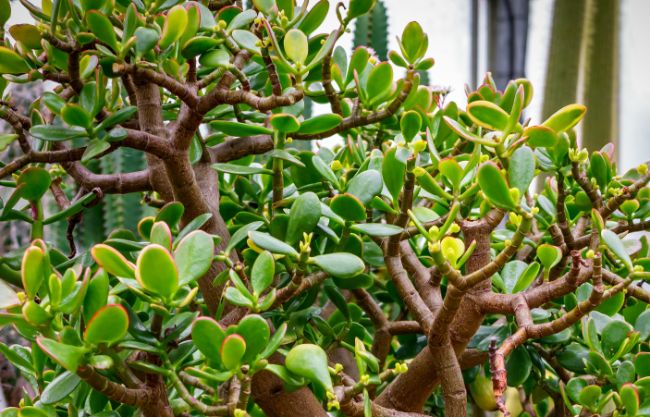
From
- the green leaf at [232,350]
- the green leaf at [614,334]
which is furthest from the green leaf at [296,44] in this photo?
the green leaf at [614,334]

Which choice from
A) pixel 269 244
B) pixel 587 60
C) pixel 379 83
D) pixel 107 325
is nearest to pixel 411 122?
pixel 379 83

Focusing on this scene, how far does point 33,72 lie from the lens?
0.50 metres

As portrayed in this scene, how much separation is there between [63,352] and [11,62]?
0.25 m

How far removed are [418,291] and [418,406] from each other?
101 mm

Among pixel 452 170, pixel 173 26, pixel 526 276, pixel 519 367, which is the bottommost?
pixel 519 367

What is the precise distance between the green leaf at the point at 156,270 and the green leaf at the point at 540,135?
234 millimetres

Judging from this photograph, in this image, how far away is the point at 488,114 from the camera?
0.41 metres

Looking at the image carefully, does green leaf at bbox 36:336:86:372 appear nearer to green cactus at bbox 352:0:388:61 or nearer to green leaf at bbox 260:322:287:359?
green leaf at bbox 260:322:287:359

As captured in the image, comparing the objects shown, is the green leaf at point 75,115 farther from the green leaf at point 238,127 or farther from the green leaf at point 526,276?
the green leaf at point 526,276

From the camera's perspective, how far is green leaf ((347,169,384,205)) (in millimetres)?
460

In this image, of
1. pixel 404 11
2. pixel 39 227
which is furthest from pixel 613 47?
pixel 39 227

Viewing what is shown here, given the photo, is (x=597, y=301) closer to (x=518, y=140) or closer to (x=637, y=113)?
(x=518, y=140)

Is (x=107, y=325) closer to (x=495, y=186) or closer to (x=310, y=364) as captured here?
(x=310, y=364)

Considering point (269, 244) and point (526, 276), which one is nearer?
point (269, 244)
